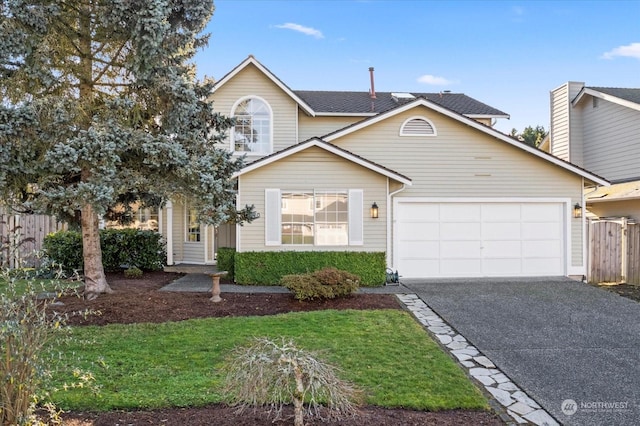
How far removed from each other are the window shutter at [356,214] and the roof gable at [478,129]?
2072mm

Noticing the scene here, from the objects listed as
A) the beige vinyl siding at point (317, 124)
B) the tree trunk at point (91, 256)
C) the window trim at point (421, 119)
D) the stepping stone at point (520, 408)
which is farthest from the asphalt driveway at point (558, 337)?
the tree trunk at point (91, 256)

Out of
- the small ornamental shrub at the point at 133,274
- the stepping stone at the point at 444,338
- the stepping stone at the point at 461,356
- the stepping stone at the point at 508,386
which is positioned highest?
the small ornamental shrub at the point at 133,274

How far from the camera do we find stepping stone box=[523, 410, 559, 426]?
3.98 metres

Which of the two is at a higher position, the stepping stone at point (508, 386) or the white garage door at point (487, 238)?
the white garage door at point (487, 238)

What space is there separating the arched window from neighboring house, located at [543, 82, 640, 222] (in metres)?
11.1

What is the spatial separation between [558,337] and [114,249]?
12.3m

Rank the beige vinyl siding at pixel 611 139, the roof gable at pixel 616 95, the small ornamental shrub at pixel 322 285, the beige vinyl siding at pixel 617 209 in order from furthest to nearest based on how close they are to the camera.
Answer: the beige vinyl siding at pixel 611 139
the roof gable at pixel 616 95
the beige vinyl siding at pixel 617 209
the small ornamental shrub at pixel 322 285

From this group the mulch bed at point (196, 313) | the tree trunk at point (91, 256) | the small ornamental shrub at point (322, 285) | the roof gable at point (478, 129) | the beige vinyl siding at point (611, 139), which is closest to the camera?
the mulch bed at point (196, 313)

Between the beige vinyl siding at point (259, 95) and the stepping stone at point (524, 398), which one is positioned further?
the beige vinyl siding at point (259, 95)

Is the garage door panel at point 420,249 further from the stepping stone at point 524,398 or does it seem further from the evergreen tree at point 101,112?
the stepping stone at point 524,398

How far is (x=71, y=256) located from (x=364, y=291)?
9.34 meters

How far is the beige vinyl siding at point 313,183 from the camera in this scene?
445 inches

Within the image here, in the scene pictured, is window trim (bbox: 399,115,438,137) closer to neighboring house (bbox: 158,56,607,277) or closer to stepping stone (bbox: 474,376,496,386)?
neighboring house (bbox: 158,56,607,277)

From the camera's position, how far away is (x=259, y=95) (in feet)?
47.5
